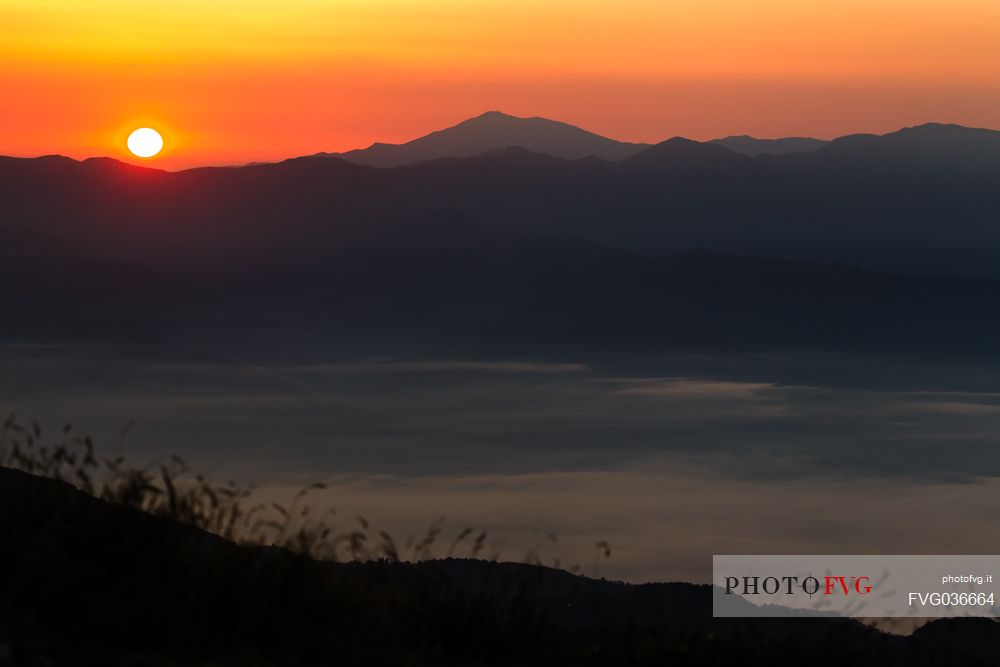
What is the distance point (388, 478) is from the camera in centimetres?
17425

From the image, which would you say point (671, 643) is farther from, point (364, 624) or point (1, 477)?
point (1, 477)

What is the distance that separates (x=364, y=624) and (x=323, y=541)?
52cm

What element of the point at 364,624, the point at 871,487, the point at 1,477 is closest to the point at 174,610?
the point at 364,624

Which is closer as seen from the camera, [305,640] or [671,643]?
[305,640]

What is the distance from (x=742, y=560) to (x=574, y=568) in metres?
3.14

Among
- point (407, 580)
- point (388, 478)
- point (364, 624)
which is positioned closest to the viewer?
point (364, 624)

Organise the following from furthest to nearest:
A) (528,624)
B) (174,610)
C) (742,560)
A: (742,560) < (528,624) < (174,610)

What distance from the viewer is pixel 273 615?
19.7 ft

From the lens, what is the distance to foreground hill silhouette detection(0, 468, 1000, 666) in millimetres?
5602

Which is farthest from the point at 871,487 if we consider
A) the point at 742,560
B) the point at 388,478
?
the point at 742,560

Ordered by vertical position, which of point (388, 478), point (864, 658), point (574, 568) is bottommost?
point (864, 658)

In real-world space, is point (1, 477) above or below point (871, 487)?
below

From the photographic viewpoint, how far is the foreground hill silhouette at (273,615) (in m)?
5.60

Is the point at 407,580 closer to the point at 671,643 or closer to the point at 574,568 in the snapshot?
the point at 574,568
